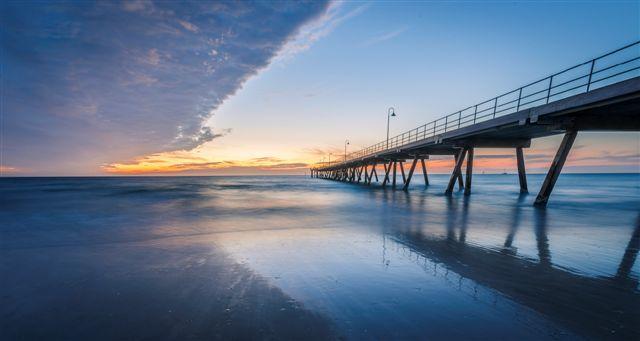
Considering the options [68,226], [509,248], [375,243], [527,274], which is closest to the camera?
[527,274]

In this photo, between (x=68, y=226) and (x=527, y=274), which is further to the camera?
(x=68, y=226)

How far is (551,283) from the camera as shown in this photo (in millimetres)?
4270

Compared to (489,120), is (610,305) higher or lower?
lower

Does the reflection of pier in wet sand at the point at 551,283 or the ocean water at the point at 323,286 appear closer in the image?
the ocean water at the point at 323,286

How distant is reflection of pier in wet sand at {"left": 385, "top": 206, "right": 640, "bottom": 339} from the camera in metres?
3.17

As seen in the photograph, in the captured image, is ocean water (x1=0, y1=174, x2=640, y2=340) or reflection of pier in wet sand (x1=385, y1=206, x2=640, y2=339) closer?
ocean water (x1=0, y1=174, x2=640, y2=340)

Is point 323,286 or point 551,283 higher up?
point 551,283

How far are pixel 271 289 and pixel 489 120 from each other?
16726 mm

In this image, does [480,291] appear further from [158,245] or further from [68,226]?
[68,226]

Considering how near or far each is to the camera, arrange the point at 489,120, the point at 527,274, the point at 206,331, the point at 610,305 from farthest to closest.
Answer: the point at 489,120
the point at 527,274
the point at 610,305
the point at 206,331

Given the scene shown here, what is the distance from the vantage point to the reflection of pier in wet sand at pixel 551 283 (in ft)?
10.4

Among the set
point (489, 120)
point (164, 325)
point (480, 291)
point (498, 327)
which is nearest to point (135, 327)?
point (164, 325)

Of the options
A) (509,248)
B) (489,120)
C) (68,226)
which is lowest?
(68,226)

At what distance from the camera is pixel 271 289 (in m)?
4.12
